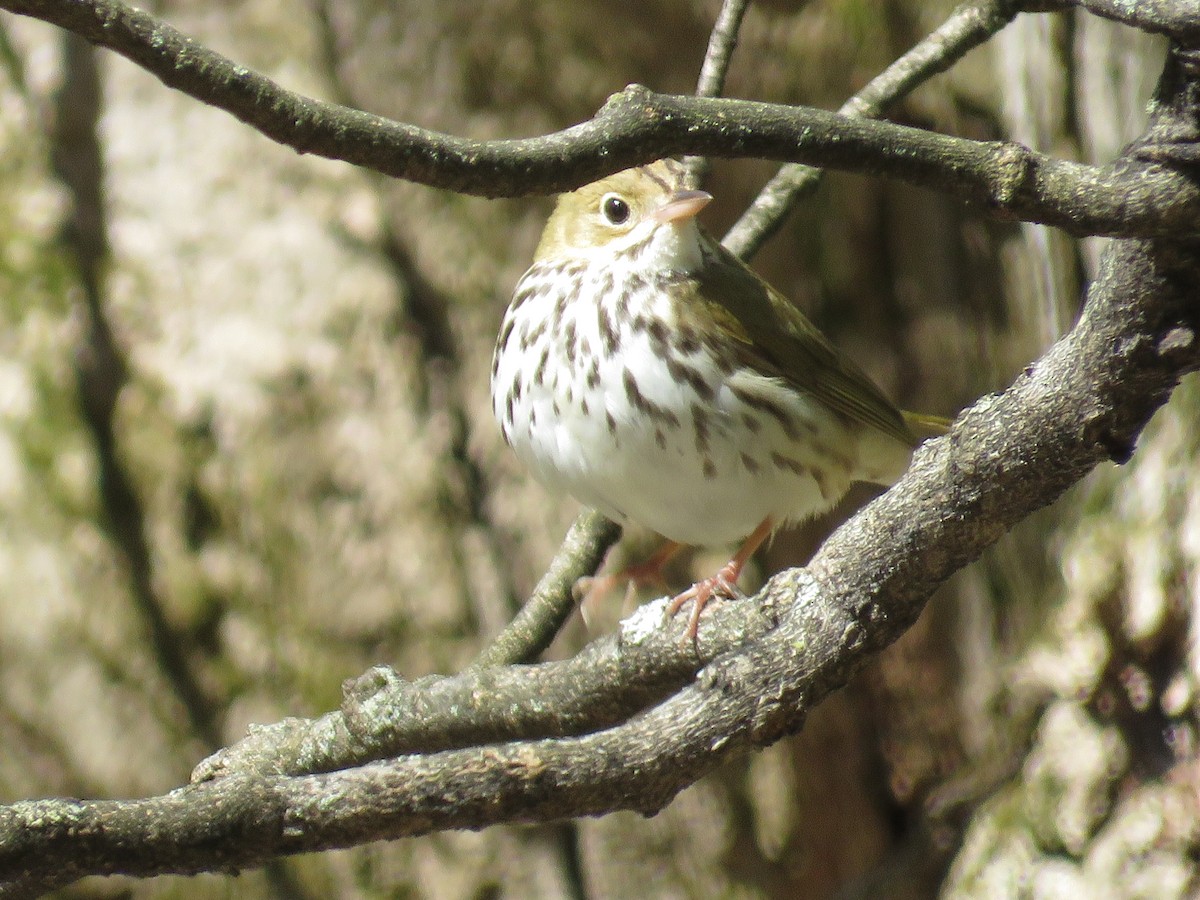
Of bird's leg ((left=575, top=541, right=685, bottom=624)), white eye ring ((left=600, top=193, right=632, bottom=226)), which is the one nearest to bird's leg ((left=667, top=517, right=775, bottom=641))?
bird's leg ((left=575, top=541, right=685, bottom=624))

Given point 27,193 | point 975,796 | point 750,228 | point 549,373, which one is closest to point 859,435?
point 750,228

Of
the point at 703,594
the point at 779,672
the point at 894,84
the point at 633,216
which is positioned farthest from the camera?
the point at 633,216

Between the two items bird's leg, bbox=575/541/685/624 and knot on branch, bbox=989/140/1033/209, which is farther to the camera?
bird's leg, bbox=575/541/685/624

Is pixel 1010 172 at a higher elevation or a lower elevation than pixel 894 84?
lower

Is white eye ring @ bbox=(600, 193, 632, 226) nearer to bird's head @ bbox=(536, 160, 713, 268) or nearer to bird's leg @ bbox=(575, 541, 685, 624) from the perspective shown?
bird's head @ bbox=(536, 160, 713, 268)

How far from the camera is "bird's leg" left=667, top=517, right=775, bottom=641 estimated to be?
2125 mm

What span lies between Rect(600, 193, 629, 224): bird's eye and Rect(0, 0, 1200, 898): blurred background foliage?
1.25 meters

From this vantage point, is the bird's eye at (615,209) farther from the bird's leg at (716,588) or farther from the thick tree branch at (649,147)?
the thick tree branch at (649,147)

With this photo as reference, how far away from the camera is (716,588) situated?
2.59m

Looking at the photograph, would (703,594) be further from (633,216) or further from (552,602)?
(633,216)

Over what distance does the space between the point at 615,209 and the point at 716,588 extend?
1.05m

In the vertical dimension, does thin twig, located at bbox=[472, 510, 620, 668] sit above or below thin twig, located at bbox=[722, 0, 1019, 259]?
below

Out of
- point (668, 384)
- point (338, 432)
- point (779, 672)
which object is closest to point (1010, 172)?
point (779, 672)

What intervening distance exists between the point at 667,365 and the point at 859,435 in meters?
0.67
